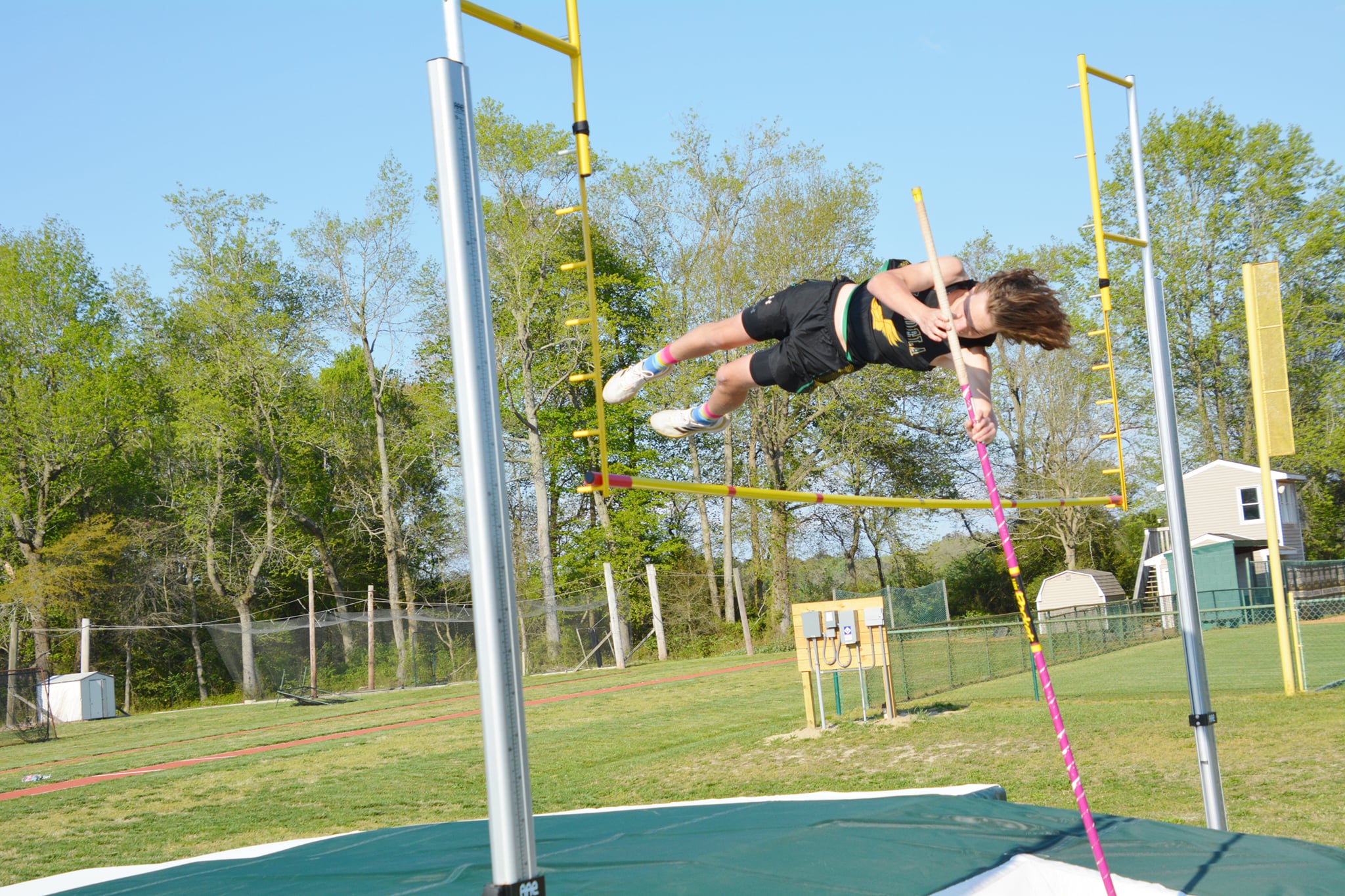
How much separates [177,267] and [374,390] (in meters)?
4.88

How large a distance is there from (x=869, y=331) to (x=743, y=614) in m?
16.6

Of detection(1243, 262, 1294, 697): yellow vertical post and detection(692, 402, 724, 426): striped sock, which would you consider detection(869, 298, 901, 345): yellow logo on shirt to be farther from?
detection(1243, 262, 1294, 697): yellow vertical post

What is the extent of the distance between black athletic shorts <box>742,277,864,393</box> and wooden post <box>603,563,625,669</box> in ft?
45.3

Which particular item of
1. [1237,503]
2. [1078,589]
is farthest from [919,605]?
[1237,503]

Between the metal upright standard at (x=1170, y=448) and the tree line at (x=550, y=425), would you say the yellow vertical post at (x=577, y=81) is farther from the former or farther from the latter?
the tree line at (x=550, y=425)

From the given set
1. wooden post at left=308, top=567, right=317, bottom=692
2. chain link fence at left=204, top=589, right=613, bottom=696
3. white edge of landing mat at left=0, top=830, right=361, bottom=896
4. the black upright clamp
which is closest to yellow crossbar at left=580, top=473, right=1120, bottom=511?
the black upright clamp

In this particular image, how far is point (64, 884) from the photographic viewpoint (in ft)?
11.6

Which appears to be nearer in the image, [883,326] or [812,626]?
[883,326]

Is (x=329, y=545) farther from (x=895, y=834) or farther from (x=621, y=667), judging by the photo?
(x=895, y=834)

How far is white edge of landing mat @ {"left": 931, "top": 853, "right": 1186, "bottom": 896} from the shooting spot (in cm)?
Answer: 267

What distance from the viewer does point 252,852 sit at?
3.82m

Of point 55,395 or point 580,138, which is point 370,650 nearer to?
point 55,395

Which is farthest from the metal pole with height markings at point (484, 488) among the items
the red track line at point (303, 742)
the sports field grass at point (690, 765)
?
the red track line at point (303, 742)

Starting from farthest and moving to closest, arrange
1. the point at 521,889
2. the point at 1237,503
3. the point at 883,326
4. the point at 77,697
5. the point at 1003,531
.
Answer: the point at 1237,503 → the point at 77,697 → the point at 883,326 → the point at 1003,531 → the point at 521,889
